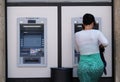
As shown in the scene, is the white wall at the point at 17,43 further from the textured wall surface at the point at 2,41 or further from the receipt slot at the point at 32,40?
the textured wall surface at the point at 2,41

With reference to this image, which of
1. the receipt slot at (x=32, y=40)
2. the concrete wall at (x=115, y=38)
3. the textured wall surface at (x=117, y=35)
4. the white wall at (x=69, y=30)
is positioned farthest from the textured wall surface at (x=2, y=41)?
the textured wall surface at (x=117, y=35)

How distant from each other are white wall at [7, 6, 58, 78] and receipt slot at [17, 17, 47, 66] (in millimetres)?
85

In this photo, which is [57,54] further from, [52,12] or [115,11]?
[115,11]

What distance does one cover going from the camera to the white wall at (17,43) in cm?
904

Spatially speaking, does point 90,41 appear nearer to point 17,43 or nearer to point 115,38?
point 115,38

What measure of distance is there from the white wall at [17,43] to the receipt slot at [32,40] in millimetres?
85

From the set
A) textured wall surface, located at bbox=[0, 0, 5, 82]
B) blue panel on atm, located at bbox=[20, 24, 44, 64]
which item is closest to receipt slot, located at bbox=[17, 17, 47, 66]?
blue panel on atm, located at bbox=[20, 24, 44, 64]

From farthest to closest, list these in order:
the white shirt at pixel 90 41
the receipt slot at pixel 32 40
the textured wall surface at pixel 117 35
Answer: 1. the receipt slot at pixel 32 40
2. the textured wall surface at pixel 117 35
3. the white shirt at pixel 90 41

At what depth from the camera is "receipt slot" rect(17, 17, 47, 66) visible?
9016 millimetres

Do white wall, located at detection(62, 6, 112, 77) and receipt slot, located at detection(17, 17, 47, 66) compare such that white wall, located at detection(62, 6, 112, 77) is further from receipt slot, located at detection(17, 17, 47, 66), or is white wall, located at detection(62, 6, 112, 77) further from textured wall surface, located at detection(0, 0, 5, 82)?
textured wall surface, located at detection(0, 0, 5, 82)

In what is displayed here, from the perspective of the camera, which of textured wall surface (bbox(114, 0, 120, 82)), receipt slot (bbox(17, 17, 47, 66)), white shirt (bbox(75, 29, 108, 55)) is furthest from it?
receipt slot (bbox(17, 17, 47, 66))

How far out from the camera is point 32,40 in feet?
29.6

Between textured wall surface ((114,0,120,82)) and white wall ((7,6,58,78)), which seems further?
white wall ((7,6,58,78))

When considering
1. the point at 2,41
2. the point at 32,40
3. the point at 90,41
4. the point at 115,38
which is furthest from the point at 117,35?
the point at 2,41
